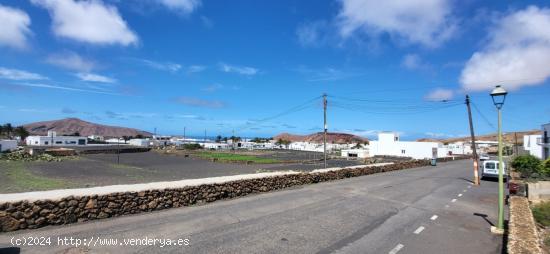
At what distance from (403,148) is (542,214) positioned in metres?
72.9

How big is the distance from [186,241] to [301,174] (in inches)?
544

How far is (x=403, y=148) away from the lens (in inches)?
3329

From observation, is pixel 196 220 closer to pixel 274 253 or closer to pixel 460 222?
→ pixel 274 253

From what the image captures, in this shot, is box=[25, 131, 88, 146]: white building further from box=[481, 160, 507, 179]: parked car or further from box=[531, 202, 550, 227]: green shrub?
box=[531, 202, 550, 227]: green shrub

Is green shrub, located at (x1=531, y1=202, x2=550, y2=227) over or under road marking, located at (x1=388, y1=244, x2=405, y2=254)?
under

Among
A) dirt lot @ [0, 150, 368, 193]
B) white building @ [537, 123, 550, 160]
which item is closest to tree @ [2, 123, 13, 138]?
dirt lot @ [0, 150, 368, 193]

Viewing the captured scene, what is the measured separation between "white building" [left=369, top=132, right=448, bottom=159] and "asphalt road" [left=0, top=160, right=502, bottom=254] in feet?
227

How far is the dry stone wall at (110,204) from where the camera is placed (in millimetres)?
9477

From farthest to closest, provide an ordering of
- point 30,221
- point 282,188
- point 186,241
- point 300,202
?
1. point 282,188
2. point 300,202
3. point 30,221
4. point 186,241

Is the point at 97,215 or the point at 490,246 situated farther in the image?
the point at 97,215

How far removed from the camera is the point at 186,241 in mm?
8992

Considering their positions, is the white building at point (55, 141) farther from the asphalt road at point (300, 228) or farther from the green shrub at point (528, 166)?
the green shrub at point (528, 166)

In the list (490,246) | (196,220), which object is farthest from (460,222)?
(196,220)

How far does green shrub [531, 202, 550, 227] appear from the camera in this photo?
1339 cm
